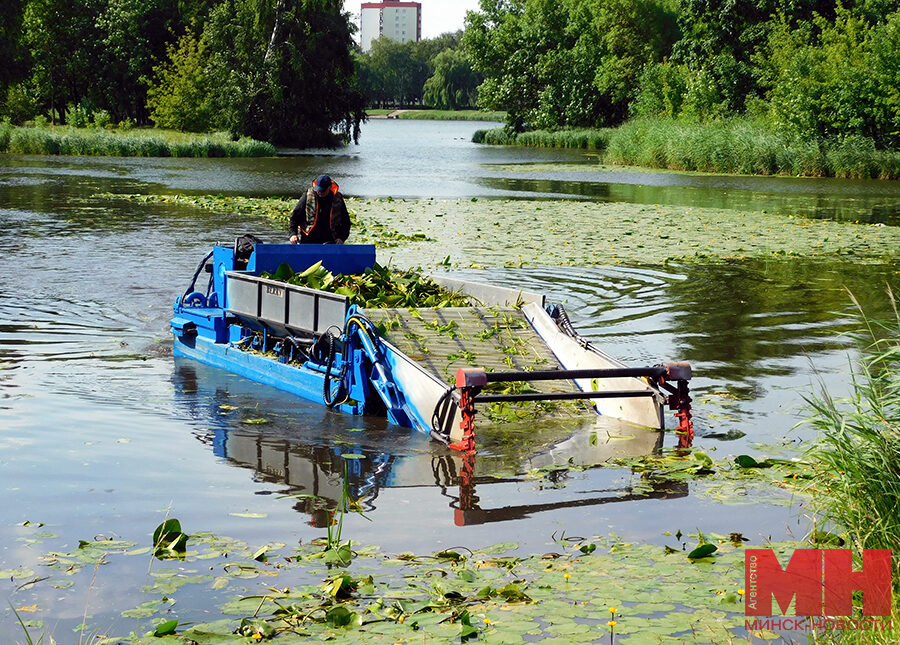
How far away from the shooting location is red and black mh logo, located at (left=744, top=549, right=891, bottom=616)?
4.95 metres

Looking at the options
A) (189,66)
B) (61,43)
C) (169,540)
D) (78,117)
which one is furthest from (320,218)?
(61,43)

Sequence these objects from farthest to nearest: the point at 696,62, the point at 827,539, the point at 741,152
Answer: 1. the point at 696,62
2. the point at 741,152
3. the point at 827,539

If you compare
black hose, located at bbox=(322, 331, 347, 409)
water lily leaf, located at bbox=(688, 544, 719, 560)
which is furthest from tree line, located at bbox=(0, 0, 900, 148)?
water lily leaf, located at bbox=(688, 544, 719, 560)

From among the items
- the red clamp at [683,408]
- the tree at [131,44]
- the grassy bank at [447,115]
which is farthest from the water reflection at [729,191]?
the grassy bank at [447,115]

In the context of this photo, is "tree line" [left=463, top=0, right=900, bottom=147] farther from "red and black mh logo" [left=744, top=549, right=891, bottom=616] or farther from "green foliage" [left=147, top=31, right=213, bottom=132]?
"red and black mh logo" [left=744, top=549, right=891, bottom=616]

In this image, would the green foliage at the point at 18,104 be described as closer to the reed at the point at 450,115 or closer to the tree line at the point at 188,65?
the tree line at the point at 188,65

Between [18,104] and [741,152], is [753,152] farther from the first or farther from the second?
[18,104]

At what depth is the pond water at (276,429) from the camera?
6531mm

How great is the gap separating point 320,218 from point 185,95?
58.6 metres

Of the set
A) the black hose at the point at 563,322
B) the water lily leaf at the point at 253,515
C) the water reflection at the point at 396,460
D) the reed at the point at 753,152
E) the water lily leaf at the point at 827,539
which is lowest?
the water reflection at the point at 396,460

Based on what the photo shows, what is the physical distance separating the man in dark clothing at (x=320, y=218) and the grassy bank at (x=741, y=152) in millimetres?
35207

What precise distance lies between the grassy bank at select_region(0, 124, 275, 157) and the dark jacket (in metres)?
45.1

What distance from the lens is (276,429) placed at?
910cm

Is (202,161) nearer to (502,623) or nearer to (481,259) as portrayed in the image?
(481,259)
